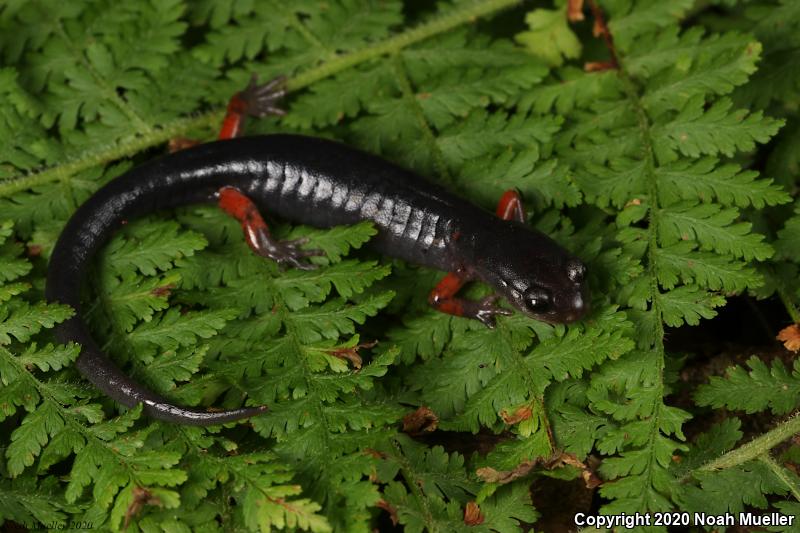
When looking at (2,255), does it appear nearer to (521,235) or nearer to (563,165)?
(521,235)

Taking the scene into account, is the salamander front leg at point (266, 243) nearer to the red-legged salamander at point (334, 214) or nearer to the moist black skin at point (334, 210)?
the red-legged salamander at point (334, 214)

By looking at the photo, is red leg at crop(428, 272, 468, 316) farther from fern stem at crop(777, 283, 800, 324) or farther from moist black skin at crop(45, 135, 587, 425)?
fern stem at crop(777, 283, 800, 324)

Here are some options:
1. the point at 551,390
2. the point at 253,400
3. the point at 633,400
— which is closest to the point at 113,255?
the point at 253,400

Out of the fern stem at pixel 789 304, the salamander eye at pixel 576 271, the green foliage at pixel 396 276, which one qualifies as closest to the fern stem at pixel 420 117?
the green foliage at pixel 396 276

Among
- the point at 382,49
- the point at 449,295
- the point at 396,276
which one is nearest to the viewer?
the point at 449,295

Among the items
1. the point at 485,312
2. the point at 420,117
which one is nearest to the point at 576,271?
the point at 485,312

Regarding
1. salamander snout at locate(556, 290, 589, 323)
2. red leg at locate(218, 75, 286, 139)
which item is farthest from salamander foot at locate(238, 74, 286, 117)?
salamander snout at locate(556, 290, 589, 323)

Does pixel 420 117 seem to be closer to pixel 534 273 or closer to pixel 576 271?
pixel 534 273
